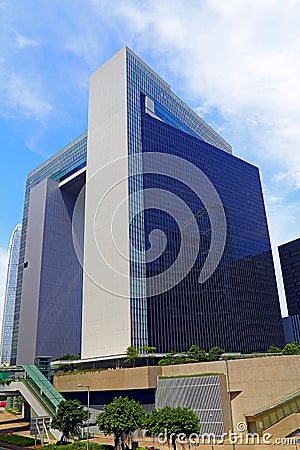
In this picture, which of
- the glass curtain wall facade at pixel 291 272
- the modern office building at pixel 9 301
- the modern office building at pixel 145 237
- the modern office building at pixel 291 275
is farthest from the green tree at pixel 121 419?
the modern office building at pixel 9 301

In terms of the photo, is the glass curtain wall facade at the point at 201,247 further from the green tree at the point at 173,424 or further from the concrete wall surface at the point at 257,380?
the green tree at the point at 173,424

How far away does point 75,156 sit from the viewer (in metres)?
106

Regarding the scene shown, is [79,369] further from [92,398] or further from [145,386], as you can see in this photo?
[145,386]

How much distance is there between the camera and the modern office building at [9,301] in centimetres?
16950

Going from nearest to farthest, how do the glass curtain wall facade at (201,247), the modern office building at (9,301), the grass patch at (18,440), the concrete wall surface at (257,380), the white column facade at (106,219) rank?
1. the grass patch at (18,440)
2. the concrete wall surface at (257,380)
3. the white column facade at (106,219)
4. the glass curtain wall facade at (201,247)
5. the modern office building at (9,301)

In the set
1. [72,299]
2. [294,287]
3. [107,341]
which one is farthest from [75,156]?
[294,287]

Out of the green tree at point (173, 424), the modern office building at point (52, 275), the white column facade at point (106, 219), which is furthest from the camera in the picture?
the modern office building at point (52, 275)

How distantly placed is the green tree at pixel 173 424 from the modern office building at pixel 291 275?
4254 inches

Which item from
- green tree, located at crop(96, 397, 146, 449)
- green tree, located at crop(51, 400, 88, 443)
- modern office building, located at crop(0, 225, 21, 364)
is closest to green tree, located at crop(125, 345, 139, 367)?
green tree, located at crop(51, 400, 88, 443)

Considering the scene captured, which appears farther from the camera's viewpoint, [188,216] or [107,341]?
[188,216]

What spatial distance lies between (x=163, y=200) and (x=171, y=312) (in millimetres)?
23183

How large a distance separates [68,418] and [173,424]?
48.9 ft

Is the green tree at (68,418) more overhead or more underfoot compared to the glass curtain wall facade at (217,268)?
more underfoot

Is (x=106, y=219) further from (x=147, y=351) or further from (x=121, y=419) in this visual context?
(x=121, y=419)
